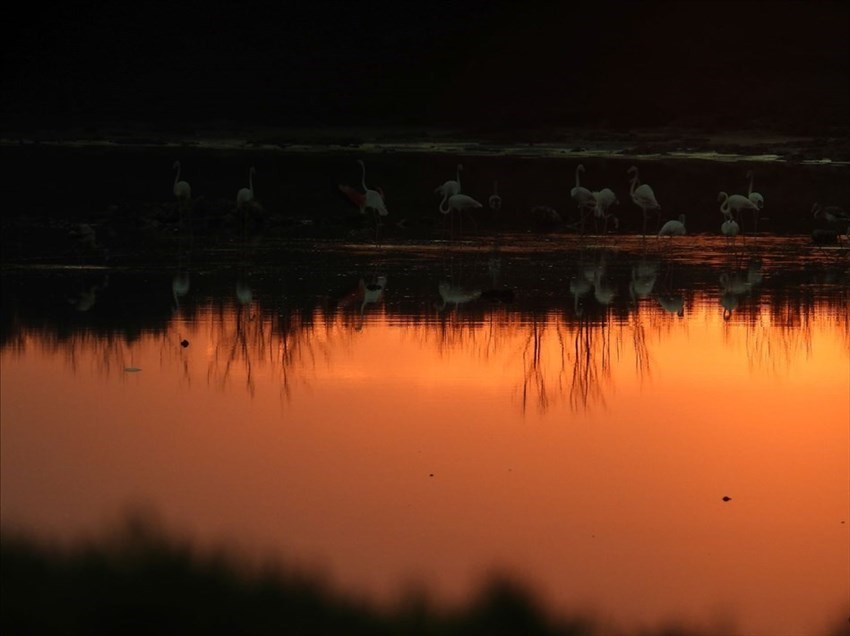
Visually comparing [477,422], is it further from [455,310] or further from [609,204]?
[609,204]

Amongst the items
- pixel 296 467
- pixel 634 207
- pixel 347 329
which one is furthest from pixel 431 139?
pixel 296 467

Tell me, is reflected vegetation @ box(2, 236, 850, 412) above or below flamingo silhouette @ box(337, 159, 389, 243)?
below

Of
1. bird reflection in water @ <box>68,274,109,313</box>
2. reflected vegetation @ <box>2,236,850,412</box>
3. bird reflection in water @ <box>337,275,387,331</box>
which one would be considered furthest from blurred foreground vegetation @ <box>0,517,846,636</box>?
bird reflection in water @ <box>68,274,109,313</box>

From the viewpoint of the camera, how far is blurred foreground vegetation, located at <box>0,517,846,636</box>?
18.6 ft

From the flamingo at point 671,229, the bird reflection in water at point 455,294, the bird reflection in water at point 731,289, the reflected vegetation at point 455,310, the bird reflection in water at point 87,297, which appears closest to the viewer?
the reflected vegetation at point 455,310

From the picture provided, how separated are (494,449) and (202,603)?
2926 millimetres

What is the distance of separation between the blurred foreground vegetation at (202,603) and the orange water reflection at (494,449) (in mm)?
213

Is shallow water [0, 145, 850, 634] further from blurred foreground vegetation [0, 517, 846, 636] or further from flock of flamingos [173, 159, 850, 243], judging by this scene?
flock of flamingos [173, 159, 850, 243]

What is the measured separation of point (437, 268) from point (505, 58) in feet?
99.9

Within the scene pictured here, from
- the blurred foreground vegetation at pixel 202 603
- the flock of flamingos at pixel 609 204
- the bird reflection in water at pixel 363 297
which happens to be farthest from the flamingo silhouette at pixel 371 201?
the blurred foreground vegetation at pixel 202 603

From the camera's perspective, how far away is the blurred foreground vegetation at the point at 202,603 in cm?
567

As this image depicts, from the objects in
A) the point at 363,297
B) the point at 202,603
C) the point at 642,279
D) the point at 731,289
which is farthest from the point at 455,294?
the point at 202,603

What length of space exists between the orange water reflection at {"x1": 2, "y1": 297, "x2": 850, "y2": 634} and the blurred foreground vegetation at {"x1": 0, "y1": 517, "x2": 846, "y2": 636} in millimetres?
213

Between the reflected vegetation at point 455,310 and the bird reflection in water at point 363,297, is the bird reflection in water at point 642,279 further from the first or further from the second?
the bird reflection in water at point 363,297
